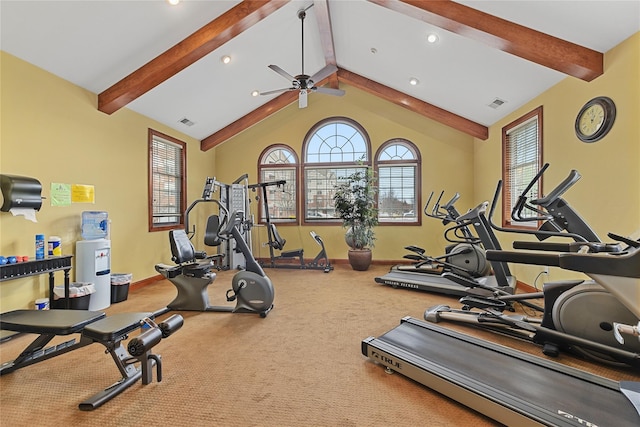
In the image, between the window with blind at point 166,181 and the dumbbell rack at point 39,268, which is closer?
the dumbbell rack at point 39,268

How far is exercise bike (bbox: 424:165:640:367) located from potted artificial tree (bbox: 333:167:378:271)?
119 inches

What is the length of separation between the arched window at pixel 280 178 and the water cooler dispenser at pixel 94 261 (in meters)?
3.46

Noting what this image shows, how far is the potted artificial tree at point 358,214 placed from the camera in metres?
5.94

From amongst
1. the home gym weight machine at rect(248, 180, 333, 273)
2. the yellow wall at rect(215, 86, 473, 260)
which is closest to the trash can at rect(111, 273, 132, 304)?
the home gym weight machine at rect(248, 180, 333, 273)

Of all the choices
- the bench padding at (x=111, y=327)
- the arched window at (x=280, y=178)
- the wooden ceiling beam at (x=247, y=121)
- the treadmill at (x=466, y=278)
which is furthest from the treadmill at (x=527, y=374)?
the wooden ceiling beam at (x=247, y=121)

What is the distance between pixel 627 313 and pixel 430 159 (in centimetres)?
471

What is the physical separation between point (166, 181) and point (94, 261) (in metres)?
2.29

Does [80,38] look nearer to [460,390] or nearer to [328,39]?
[328,39]

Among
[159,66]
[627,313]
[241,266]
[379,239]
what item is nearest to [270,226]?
[241,266]

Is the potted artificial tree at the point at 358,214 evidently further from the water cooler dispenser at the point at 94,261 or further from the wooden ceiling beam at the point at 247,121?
the water cooler dispenser at the point at 94,261

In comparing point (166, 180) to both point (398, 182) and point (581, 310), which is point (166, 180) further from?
point (581, 310)

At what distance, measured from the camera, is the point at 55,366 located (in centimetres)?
235

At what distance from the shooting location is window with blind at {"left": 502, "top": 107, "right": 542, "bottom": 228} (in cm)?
433

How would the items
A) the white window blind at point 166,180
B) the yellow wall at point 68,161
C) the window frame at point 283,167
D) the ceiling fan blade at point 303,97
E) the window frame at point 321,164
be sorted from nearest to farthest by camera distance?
the yellow wall at point 68,161 < the ceiling fan blade at point 303,97 < the white window blind at point 166,180 < the window frame at point 321,164 < the window frame at point 283,167
